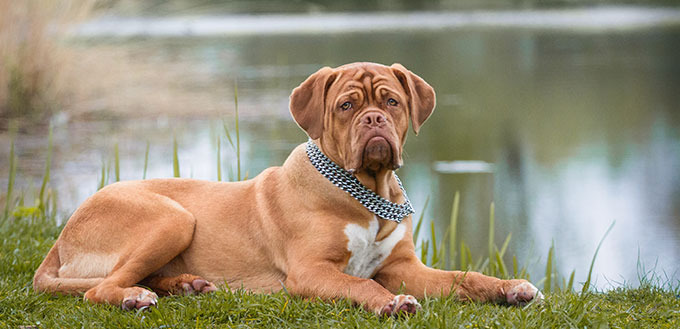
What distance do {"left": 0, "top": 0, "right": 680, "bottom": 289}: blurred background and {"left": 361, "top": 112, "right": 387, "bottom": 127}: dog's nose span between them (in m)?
1.74

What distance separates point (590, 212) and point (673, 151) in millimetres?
2838

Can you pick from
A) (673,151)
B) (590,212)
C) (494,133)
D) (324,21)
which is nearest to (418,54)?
(494,133)

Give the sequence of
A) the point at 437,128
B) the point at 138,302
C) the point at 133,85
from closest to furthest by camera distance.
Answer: the point at 138,302 < the point at 437,128 < the point at 133,85

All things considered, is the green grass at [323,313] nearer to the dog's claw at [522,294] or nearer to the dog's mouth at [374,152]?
the dog's claw at [522,294]

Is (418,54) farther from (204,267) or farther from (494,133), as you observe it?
(204,267)

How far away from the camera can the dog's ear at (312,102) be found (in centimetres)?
397

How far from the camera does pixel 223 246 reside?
429cm

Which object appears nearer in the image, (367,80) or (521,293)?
(521,293)

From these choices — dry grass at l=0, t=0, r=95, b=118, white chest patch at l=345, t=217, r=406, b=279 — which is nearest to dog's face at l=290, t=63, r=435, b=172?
white chest patch at l=345, t=217, r=406, b=279

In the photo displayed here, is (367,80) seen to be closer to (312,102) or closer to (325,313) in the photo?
(312,102)

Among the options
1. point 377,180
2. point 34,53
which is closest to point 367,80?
point 377,180

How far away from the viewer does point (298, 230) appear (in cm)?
402

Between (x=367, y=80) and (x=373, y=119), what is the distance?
0.23m

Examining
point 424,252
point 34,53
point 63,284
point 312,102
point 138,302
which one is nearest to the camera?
point 138,302
